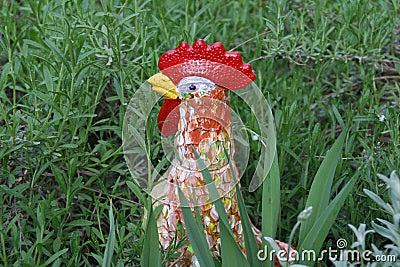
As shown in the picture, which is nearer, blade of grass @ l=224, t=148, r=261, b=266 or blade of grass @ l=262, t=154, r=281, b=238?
blade of grass @ l=224, t=148, r=261, b=266

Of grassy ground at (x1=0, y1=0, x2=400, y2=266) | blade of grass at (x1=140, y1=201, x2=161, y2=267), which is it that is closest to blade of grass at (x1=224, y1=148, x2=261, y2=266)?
blade of grass at (x1=140, y1=201, x2=161, y2=267)

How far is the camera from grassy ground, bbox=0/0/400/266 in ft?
5.60

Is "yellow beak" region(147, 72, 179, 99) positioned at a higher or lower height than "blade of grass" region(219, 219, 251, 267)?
higher

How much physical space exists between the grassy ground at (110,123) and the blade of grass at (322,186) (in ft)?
0.99

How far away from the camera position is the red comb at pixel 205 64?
1596mm

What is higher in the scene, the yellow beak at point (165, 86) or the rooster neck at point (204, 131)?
the yellow beak at point (165, 86)

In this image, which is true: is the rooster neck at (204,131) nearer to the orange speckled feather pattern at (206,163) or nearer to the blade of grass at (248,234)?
the orange speckled feather pattern at (206,163)

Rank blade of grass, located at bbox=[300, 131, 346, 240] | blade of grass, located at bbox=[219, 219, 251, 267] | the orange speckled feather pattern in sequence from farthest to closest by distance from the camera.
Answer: the orange speckled feather pattern → blade of grass, located at bbox=[300, 131, 346, 240] → blade of grass, located at bbox=[219, 219, 251, 267]

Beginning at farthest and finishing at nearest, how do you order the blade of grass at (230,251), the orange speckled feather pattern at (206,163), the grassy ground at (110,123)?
the grassy ground at (110,123) → the orange speckled feather pattern at (206,163) → the blade of grass at (230,251)

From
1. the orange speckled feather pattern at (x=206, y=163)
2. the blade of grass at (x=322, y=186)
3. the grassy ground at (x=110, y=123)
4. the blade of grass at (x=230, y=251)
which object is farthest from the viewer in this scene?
the grassy ground at (x=110, y=123)

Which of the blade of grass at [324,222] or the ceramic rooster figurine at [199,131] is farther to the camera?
the ceramic rooster figurine at [199,131]

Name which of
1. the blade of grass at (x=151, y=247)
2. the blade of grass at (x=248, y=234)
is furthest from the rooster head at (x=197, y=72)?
the blade of grass at (x=151, y=247)

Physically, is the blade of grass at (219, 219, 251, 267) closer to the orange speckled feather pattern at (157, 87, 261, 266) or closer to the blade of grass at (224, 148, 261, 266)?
the blade of grass at (224, 148, 261, 266)

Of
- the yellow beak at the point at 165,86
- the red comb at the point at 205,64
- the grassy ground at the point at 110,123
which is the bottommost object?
the grassy ground at the point at 110,123
